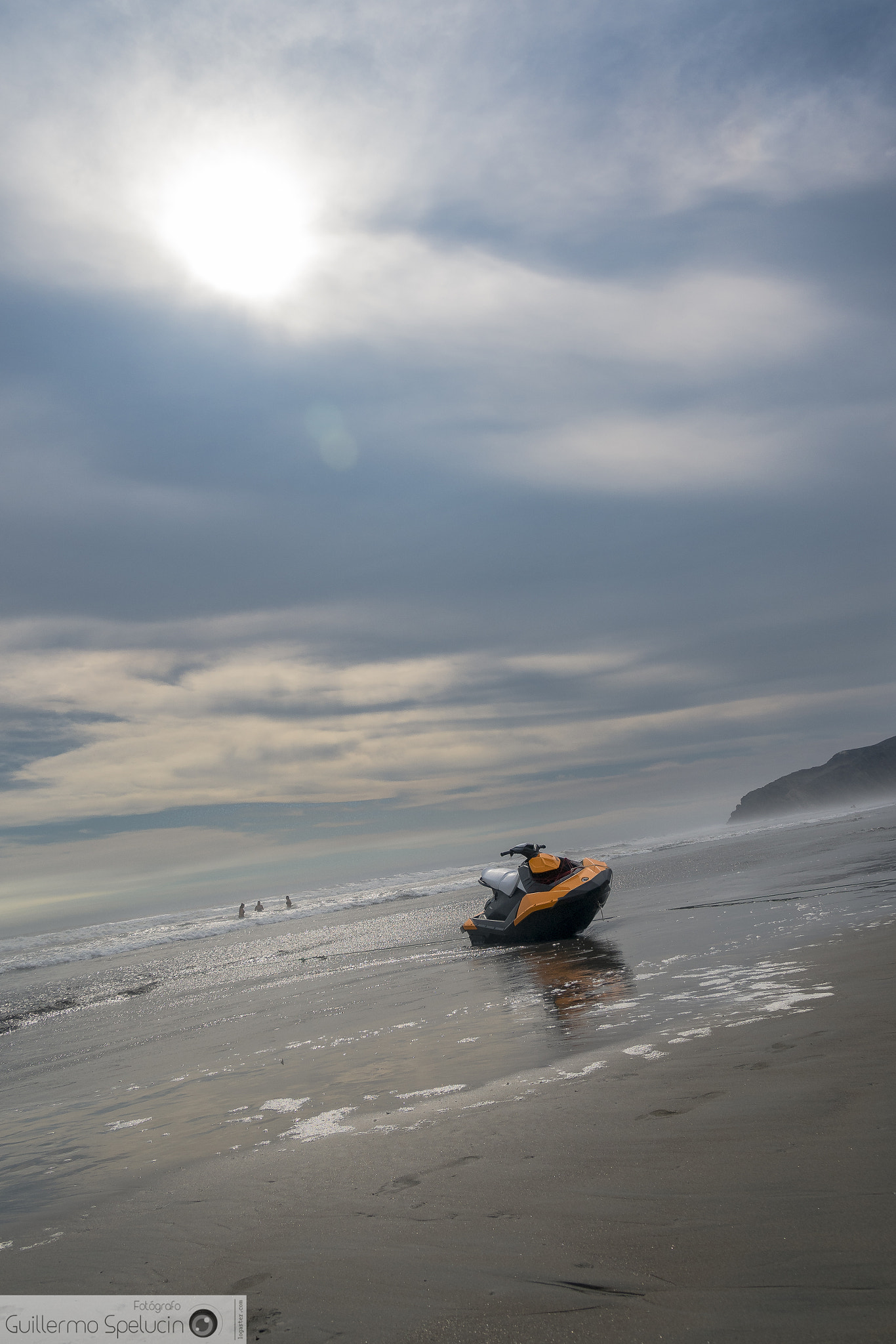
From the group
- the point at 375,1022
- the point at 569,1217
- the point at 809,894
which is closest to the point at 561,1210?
the point at 569,1217

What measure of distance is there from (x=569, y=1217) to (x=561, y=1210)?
10 centimetres

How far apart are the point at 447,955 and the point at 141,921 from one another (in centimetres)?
4947

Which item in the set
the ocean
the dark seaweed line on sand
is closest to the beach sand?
the ocean

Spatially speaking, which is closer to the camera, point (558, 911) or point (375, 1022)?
point (375, 1022)

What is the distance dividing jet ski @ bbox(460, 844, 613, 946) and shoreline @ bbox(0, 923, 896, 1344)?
464 inches

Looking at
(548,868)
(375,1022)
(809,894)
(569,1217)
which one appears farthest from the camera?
(548,868)

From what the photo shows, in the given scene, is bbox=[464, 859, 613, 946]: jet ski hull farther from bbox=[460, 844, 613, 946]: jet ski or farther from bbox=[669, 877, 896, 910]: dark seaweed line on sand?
bbox=[669, 877, 896, 910]: dark seaweed line on sand

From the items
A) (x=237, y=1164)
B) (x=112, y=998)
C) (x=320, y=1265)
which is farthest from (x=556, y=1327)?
(x=112, y=998)

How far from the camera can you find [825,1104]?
180 inches

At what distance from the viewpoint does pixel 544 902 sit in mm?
17953

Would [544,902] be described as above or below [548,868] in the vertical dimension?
below

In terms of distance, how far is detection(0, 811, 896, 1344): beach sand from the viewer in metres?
2.96

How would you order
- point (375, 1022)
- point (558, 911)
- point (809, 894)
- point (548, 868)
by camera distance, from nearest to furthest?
point (375, 1022), point (809, 894), point (558, 911), point (548, 868)

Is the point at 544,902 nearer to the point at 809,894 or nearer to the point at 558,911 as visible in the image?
the point at 558,911
